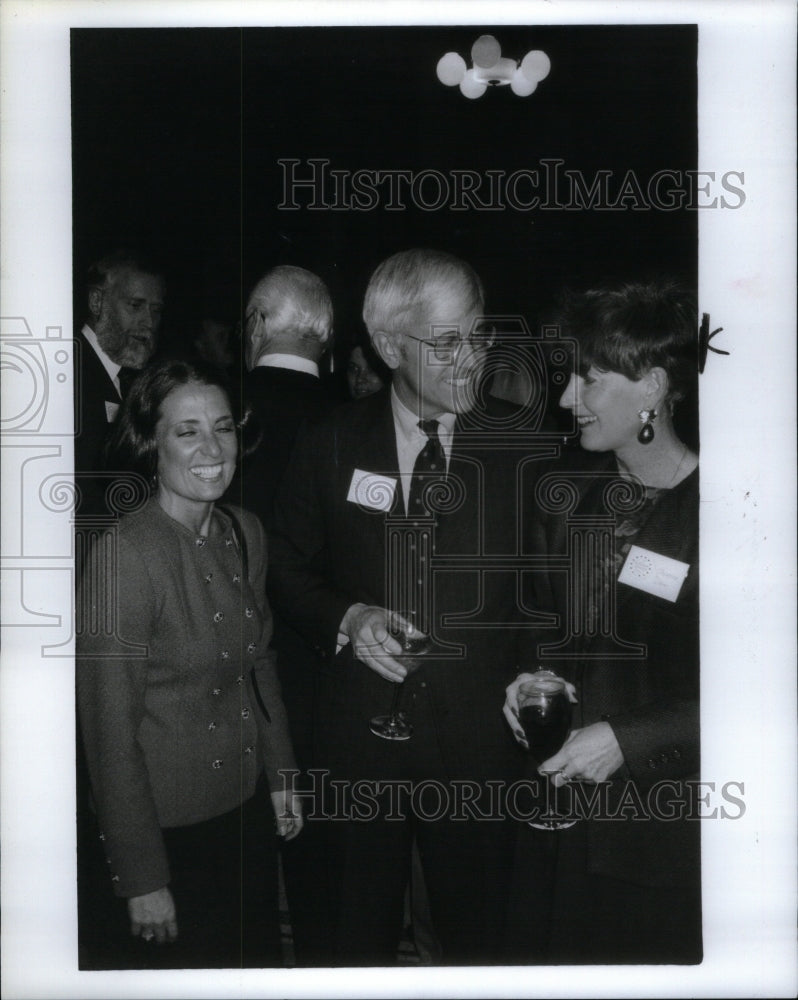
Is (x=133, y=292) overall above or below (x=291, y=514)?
above

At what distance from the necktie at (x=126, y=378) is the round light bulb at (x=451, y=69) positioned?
83cm

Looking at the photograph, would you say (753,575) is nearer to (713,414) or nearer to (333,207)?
(713,414)

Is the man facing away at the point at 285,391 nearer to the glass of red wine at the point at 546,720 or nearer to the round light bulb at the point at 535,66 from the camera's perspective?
the glass of red wine at the point at 546,720

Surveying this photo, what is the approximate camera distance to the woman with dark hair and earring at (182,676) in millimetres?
2229

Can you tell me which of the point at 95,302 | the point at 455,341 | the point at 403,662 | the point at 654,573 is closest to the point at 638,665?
the point at 654,573

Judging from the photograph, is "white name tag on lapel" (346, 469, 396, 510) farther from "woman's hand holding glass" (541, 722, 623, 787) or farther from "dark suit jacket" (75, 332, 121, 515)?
"woman's hand holding glass" (541, 722, 623, 787)

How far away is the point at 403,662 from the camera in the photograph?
225 centimetres

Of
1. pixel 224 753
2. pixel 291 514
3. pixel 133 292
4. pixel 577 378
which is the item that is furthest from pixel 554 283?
pixel 224 753

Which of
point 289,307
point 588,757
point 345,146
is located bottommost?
point 588,757

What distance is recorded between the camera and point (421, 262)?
87.6 inches

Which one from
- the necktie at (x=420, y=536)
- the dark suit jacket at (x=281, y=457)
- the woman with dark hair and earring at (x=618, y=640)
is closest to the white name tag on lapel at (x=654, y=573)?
the woman with dark hair and earring at (x=618, y=640)

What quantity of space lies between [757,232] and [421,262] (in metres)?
0.68

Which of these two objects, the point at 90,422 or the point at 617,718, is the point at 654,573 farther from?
the point at 90,422

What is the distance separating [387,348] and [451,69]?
559 millimetres
